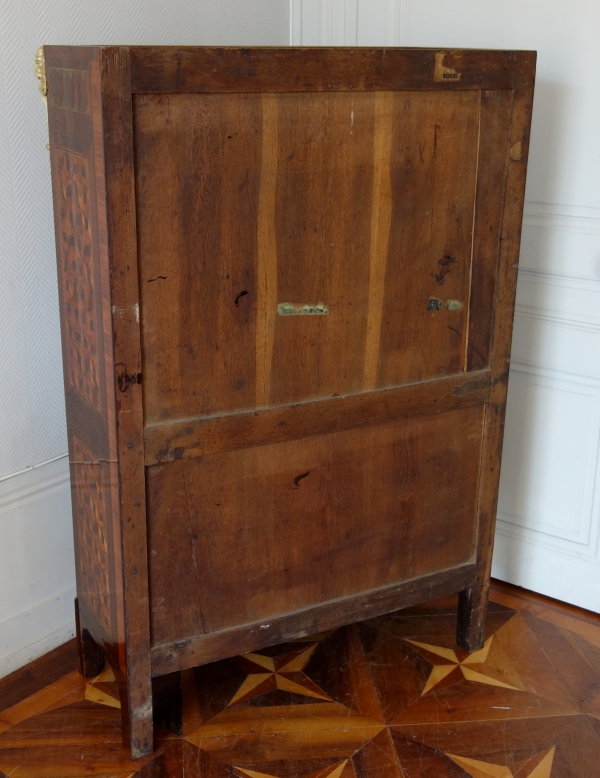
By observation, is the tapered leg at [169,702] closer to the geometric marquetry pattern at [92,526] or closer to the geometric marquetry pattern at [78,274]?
the geometric marquetry pattern at [92,526]

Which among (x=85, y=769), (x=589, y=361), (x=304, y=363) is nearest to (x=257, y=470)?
(x=304, y=363)

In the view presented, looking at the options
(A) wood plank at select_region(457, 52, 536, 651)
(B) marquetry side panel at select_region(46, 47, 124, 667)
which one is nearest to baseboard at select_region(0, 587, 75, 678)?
(B) marquetry side panel at select_region(46, 47, 124, 667)

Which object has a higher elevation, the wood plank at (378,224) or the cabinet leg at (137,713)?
the wood plank at (378,224)

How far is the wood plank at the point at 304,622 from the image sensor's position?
1.81 meters

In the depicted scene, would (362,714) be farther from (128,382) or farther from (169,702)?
(128,382)

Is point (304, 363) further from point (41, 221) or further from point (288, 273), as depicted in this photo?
point (41, 221)

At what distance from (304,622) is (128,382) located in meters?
0.70

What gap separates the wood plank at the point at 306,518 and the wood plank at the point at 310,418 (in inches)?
1.0

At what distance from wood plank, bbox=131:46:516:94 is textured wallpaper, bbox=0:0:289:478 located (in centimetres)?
60

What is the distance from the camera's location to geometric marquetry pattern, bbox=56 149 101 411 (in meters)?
1.64

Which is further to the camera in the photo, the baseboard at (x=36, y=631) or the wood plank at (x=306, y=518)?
the baseboard at (x=36, y=631)

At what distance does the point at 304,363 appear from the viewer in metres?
1.76

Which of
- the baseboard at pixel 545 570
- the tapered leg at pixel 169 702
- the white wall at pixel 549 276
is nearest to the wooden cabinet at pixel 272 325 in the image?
the tapered leg at pixel 169 702

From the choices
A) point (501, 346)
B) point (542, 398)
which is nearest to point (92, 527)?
point (501, 346)
